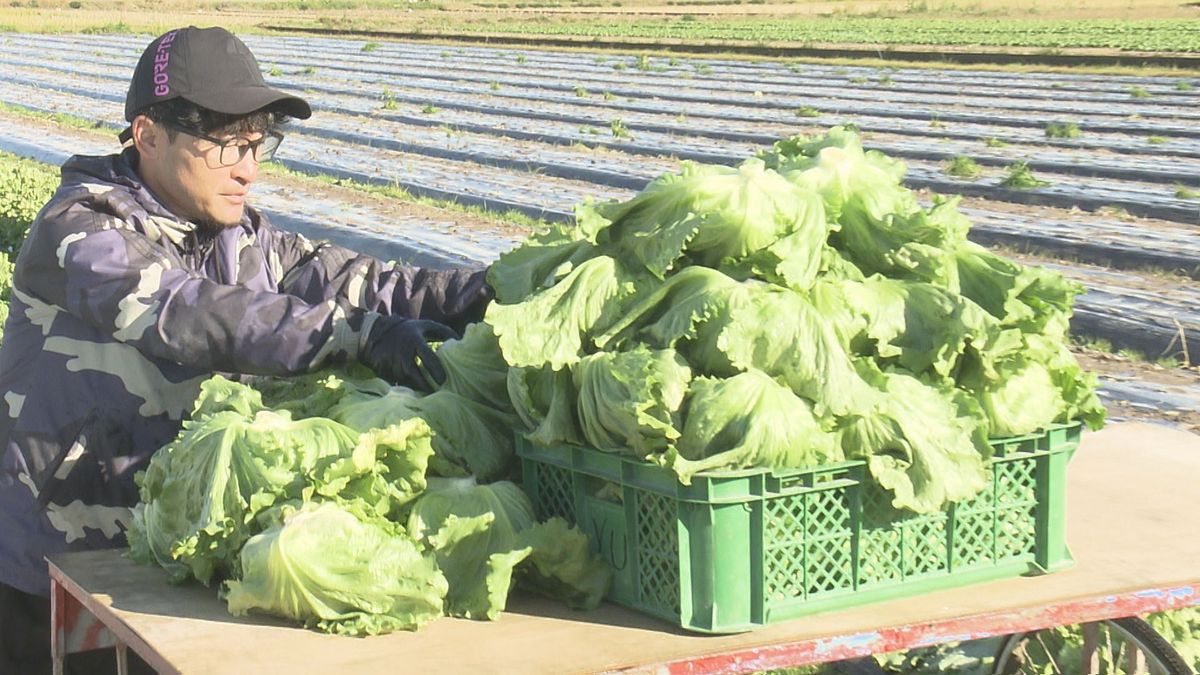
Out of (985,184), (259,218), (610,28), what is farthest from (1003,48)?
(259,218)

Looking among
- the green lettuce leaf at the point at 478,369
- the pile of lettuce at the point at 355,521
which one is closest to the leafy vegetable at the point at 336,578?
the pile of lettuce at the point at 355,521

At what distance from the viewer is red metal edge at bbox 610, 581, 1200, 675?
243 cm

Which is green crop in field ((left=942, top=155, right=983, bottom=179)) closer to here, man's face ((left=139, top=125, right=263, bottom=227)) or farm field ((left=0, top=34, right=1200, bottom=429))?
farm field ((left=0, top=34, right=1200, bottom=429))

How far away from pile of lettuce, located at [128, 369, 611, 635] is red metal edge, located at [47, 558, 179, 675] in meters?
0.15

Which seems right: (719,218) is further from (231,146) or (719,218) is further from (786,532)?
(231,146)

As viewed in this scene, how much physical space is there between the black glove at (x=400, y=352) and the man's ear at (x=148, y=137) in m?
0.71

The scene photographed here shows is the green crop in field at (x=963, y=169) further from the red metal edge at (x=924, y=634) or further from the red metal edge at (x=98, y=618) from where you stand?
the red metal edge at (x=98, y=618)

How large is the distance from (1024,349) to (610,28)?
40461mm

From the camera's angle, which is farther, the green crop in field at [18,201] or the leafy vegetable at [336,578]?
the green crop in field at [18,201]

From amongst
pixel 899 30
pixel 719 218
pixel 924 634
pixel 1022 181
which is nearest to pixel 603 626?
pixel 924 634

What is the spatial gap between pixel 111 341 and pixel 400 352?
2.33 ft

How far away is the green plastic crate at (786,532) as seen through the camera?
2.50 metres

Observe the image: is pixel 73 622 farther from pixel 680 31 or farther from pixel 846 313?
pixel 680 31

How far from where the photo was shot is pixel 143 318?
3.03m
